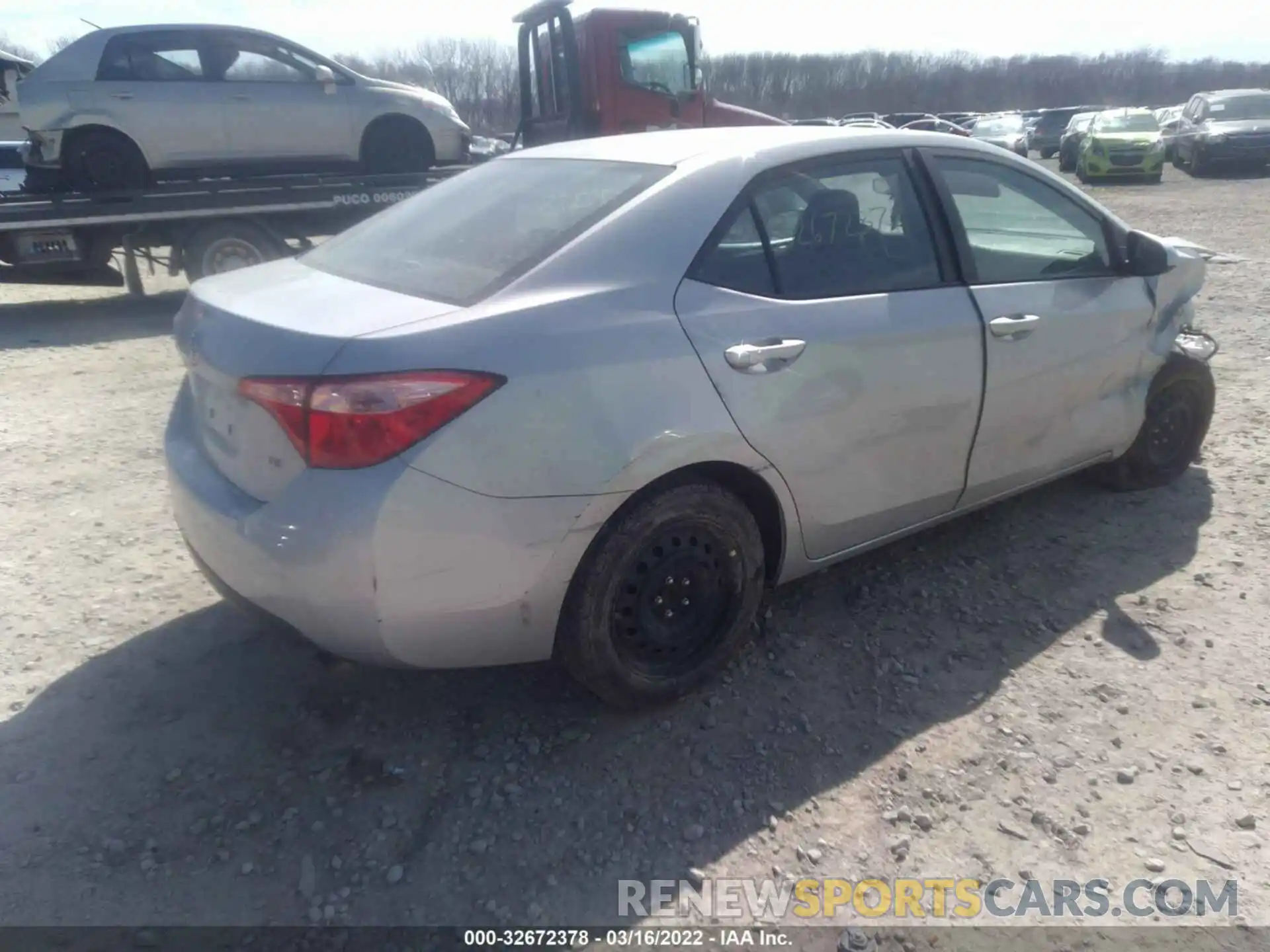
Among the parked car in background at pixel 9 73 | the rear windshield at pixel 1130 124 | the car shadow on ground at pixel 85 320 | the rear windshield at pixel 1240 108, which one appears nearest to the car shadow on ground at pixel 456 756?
the car shadow on ground at pixel 85 320

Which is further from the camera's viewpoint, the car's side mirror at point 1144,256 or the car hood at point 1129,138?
the car hood at point 1129,138

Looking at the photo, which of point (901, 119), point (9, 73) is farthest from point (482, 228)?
point (901, 119)

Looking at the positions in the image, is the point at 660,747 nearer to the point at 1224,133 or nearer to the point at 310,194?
the point at 310,194

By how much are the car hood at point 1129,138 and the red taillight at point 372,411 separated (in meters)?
23.0

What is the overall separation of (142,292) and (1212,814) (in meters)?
11.1

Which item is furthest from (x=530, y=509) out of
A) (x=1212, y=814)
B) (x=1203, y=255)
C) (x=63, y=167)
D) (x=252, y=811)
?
(x=63, y=167)

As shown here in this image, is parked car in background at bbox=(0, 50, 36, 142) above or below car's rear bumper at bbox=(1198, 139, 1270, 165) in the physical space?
above

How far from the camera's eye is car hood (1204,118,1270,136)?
21531 mm

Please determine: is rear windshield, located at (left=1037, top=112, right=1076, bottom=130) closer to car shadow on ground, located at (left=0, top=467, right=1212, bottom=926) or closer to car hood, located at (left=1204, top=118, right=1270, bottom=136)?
car hood, located at (left=1204, top=118, right=1270, bottom=136)

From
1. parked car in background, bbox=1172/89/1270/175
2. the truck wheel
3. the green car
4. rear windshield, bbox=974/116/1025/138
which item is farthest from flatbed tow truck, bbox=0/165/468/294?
rear windshield, bbox=974/116/1025/138

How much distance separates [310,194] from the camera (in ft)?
32.3

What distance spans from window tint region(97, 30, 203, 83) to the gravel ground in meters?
6.64
